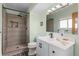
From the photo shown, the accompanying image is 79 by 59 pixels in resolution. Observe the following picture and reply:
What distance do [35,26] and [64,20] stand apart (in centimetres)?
41

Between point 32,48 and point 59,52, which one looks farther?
point 32,48

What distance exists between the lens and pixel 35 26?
127 cm

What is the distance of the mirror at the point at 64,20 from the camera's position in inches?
45.3

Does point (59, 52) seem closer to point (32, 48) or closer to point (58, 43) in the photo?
point (58, 43)

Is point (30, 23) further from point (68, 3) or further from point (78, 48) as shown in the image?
point (78, 48)

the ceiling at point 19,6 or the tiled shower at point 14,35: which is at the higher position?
the ceiling at point 19,6

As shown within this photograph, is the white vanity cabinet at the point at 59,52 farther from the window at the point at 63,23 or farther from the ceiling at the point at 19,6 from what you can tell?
the ceiling at the point at 19,6

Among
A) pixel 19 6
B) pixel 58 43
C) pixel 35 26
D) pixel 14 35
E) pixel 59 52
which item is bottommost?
pixel 59 52

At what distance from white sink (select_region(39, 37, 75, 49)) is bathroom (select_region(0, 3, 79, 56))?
1 cm

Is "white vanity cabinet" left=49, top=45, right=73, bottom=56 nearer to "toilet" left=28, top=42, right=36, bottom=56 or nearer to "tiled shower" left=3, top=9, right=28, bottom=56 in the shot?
"toilet" left=28, top=42, right=36, bottom=56

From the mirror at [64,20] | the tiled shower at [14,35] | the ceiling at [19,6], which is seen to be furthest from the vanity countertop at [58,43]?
the ceiling at [19,6]

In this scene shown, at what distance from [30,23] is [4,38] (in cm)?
41

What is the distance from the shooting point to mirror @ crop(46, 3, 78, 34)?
3.77 ft

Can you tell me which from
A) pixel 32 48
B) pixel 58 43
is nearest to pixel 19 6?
pixel 32 48
